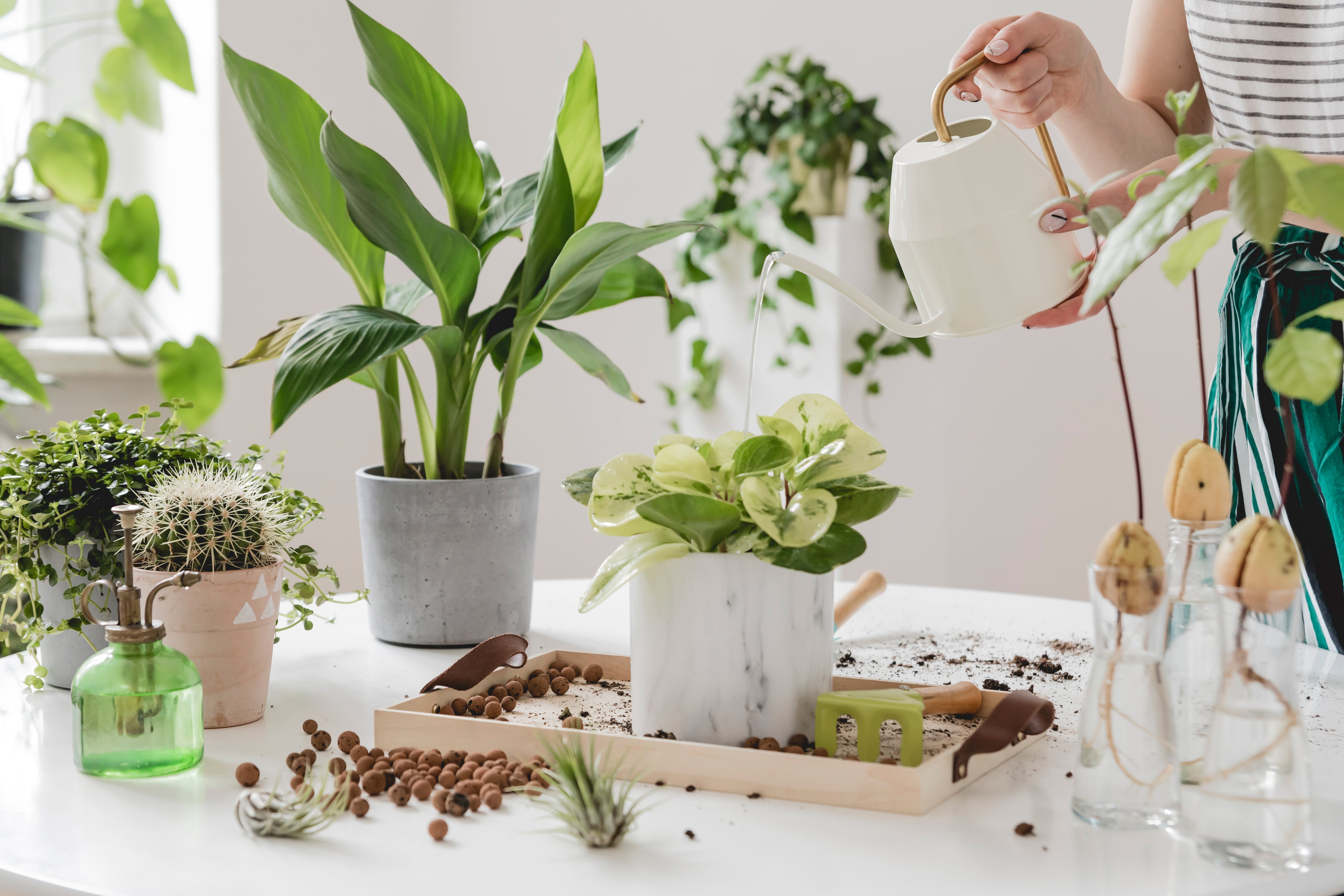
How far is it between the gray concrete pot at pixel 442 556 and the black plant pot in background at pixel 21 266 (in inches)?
50.5

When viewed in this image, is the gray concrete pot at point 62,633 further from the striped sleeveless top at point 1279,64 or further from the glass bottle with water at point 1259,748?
the striped sleeveless top at point 1279,64

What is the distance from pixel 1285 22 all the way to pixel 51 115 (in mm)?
2100

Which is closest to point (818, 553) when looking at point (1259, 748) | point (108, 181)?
point (1259, 748)

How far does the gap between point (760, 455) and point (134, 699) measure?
41cm

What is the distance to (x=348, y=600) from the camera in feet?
4.35

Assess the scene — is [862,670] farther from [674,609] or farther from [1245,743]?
[1245,743]

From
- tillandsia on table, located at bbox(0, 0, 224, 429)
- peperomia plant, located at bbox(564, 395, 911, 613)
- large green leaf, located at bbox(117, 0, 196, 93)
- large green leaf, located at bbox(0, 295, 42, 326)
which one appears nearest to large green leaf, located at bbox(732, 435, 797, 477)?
peperomia plant, located at bbox(564, 395, 911, 613)

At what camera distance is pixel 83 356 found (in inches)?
82.3

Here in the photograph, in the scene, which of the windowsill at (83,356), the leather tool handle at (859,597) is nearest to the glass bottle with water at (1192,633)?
the leather tool handle at (859,597)

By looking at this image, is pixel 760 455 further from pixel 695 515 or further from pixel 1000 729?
pixel 1000 729

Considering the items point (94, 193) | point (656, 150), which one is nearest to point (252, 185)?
point (94, 193)

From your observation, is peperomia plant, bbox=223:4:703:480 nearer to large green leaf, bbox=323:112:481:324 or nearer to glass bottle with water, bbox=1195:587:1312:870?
large green leaf, bbox=323:112:481:324

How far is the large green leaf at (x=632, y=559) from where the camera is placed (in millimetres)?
717

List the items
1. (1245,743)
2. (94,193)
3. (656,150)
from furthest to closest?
1. (656,150)
2. (94,193)
3. (1245,743)
